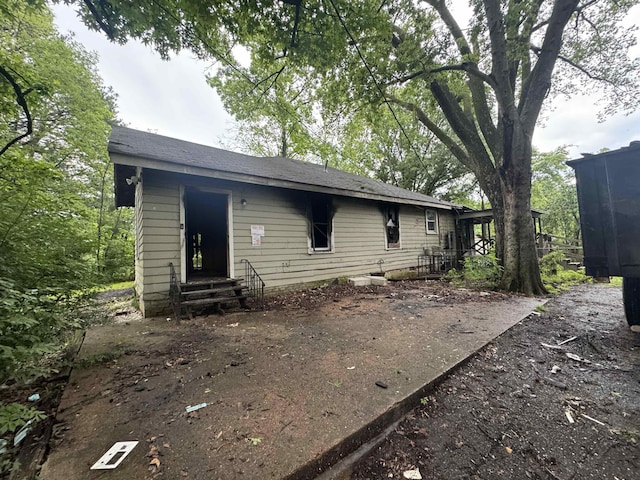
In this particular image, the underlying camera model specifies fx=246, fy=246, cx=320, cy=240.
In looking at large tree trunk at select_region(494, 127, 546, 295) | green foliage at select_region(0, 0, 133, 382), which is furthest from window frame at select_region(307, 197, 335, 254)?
large tree trunk at select_region(494, 127, 546, 295)

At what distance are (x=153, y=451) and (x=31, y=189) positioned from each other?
3.17 m

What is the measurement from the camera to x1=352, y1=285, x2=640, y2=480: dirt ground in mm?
1465

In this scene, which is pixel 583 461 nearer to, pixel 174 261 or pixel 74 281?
pixel 74 281

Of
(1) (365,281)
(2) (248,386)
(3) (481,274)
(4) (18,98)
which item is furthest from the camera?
(1) (365,281)

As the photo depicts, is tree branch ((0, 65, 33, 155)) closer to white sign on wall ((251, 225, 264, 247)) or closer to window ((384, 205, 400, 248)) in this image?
white sign on wall ((251, 225, 264, 247))

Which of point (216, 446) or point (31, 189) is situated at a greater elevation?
point (31, 189)

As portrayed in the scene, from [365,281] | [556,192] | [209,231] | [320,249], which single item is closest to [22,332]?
[320,249]

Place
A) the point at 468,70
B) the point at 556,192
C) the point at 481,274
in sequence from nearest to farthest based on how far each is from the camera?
the point at 468,70 → the point at 481,274 → the point at 556,192

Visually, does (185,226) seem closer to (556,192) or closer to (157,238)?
(157,238)

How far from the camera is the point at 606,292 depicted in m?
6.45

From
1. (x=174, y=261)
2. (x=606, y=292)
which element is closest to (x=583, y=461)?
(x=174, y=261)

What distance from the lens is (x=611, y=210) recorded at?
2.89 meters

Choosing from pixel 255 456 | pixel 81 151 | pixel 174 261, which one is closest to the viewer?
pixel 255 456

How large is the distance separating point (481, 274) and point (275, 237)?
6.16m
